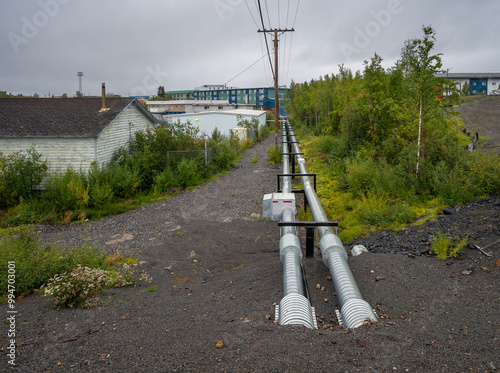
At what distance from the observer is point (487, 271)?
19.6 feet

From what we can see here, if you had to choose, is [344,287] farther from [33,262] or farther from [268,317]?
[33,262]

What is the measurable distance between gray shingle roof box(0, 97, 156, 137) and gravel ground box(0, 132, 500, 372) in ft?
27.9

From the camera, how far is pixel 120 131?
55.7ft

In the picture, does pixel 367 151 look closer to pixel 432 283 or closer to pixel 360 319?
pixel 432 283

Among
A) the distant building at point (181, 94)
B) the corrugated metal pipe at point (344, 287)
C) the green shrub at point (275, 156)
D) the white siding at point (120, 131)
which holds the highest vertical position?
the distant building at point (181, 94)

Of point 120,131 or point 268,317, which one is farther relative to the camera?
point 120,131

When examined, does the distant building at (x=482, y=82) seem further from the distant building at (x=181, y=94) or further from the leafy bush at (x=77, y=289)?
the leafy bush at (x=77, y=289)

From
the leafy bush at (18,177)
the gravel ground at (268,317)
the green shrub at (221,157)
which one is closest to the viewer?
the gravel ground at (268,317)

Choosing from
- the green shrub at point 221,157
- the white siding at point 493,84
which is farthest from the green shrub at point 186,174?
the white siding at point 493,84

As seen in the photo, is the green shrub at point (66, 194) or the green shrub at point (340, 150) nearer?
the green shrub at point (66, 194)

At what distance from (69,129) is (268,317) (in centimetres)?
1354

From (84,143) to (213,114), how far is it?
17310 millimetres

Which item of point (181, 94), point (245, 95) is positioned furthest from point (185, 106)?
point (181, 94)

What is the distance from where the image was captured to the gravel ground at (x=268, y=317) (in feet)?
12.4
